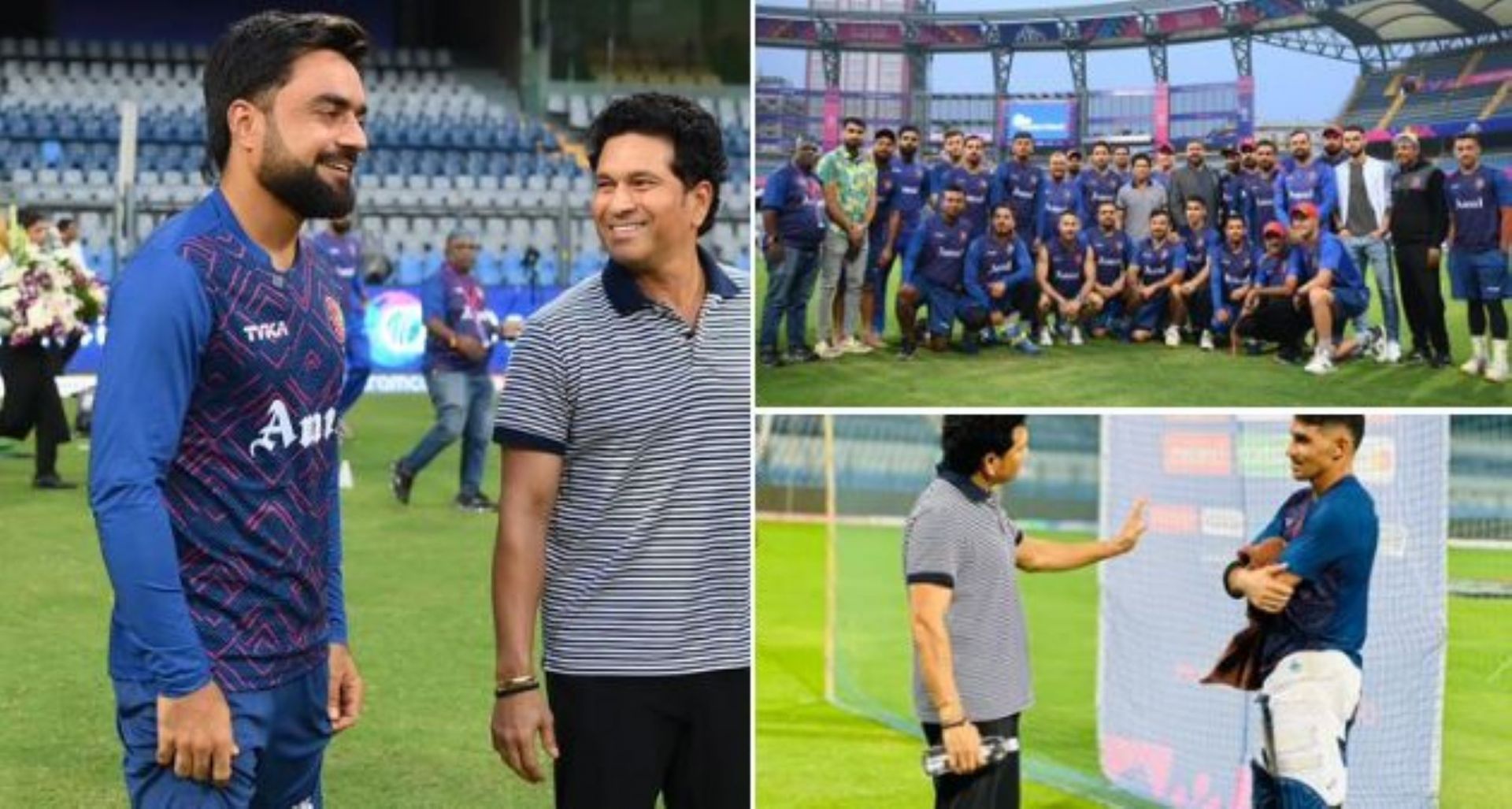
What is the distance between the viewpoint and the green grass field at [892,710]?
5727 mm

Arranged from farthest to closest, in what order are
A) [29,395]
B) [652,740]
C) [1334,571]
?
[29,395] → [1334,571] → [652,740]

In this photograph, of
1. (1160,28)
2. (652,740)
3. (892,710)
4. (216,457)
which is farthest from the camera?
(892,710)

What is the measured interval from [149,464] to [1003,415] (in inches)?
80.4

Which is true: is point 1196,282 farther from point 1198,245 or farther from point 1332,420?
point 1332,420

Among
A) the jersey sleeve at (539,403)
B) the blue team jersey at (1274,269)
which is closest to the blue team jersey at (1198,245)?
the blue team jersey at (1274,269)

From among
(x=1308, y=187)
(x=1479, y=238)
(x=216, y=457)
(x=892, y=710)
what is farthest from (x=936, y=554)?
(x=892, y=710)

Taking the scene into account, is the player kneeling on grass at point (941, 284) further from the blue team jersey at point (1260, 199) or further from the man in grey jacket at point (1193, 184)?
the blue team jersey at point (1260, 199)

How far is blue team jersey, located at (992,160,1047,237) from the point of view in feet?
15.5

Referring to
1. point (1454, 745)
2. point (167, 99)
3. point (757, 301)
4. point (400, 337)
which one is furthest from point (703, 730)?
point (167, 99)

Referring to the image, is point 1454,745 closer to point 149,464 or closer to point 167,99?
point 149,464

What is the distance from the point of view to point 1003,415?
4.74 metres

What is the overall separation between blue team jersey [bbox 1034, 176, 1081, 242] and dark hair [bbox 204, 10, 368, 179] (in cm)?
169

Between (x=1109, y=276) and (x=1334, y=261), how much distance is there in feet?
1.56

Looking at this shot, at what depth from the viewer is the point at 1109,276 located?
4.71 m
